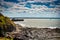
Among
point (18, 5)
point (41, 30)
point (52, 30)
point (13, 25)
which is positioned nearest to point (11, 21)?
point (13, 25)

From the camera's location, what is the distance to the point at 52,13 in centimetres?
251

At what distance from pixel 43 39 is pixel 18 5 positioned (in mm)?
594

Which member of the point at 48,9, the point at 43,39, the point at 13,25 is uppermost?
the point at 48,9

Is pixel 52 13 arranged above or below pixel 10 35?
above

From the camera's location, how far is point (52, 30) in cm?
249

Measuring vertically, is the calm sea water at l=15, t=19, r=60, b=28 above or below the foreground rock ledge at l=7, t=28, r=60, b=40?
above

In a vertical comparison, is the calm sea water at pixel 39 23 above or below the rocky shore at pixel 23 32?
above

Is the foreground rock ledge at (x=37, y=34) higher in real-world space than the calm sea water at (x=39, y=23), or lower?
lower

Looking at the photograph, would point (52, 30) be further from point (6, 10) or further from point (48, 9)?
point (6, 10)

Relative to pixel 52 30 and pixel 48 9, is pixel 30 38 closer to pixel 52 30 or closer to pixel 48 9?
pixel 52 30

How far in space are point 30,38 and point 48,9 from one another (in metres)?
0.49

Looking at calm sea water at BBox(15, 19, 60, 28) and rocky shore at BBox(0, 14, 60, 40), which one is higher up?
calm sea water at BBox(15, 19, 60, 28)

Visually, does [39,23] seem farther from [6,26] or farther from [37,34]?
[6,26]

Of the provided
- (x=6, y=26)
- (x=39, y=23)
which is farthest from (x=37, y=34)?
(x=6, y=26)
